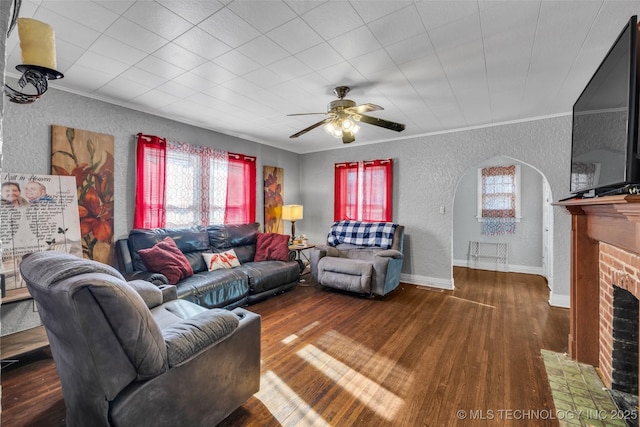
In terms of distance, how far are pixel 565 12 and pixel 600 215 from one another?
132 cm

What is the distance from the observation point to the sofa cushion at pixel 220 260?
3799 millimetres

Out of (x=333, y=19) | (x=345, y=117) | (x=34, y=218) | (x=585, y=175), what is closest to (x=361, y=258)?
(x=345, y=117)

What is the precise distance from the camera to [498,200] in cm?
582

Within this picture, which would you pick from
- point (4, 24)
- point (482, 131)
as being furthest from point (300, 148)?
point (4, 24)

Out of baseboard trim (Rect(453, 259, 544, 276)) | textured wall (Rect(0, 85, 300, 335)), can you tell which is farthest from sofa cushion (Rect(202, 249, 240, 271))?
baseboard trim (Rect(453, 259, 544, 276))

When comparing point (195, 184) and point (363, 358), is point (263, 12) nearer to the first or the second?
point (363, 358)

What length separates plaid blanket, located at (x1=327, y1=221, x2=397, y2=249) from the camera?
466 cm

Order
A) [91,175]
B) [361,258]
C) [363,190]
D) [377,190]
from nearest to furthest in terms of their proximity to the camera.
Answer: [91,175], [361,258], [377,190], [363,190]

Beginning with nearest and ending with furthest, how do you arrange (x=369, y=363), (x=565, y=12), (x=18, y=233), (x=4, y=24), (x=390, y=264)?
(x=4, y=24), (x=565, y=12), (x=369, y=363), (x=18, y=233), (x=390, y=264)

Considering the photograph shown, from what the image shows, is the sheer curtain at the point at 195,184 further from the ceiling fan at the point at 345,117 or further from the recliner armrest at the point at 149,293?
the ceiling fan at the point at 345,117

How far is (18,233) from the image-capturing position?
2.69 metres

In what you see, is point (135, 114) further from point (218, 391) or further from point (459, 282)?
point (459, 282)

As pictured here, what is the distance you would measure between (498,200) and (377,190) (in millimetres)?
2542

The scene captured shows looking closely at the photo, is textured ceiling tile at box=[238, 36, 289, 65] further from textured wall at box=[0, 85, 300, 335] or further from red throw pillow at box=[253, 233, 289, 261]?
red throw pillow at box=[253, 233, 289, 261]
